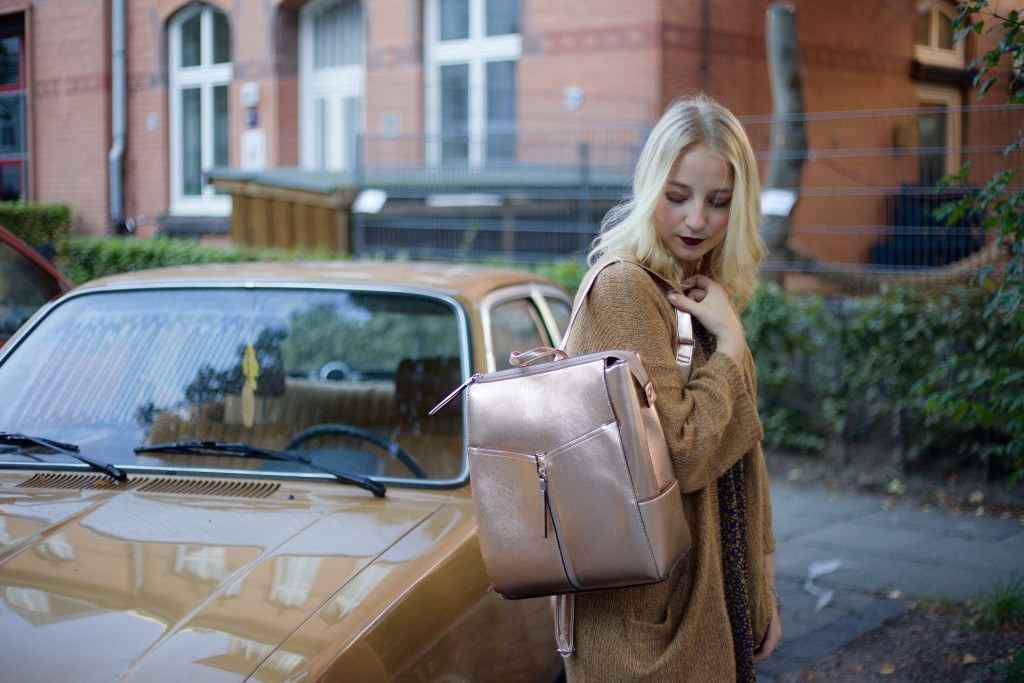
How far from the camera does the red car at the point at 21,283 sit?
512cm

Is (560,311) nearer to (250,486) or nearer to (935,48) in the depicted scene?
(250,486)

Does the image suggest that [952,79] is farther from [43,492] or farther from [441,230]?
[43,492]

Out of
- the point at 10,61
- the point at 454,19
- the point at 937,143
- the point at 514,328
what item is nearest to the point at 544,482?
the point at 514,328

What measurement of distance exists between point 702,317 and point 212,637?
120 centimetres

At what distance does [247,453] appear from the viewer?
312 centimetres

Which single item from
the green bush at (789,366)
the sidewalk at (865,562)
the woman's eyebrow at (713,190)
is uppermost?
the woman's eyebrow at (713,190)

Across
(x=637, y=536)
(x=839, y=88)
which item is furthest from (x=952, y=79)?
(x=637, y=536)

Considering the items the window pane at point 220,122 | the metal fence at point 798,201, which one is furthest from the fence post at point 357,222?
the window pane at point 220,122

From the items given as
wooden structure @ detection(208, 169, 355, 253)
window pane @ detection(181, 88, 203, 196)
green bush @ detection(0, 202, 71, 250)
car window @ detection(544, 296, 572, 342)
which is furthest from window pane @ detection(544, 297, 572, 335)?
window pane @ detection(181, 88, 203, 196)

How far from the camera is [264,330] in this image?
3537 millimetres

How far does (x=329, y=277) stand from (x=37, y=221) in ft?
28.0

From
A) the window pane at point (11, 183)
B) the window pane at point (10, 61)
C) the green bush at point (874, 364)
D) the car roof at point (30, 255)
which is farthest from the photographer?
the window pane at point (11, 183)

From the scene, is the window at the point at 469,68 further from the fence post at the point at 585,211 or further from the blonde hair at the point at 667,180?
the blonde hair at the point at 667,180

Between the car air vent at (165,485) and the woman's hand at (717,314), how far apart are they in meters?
1.39
